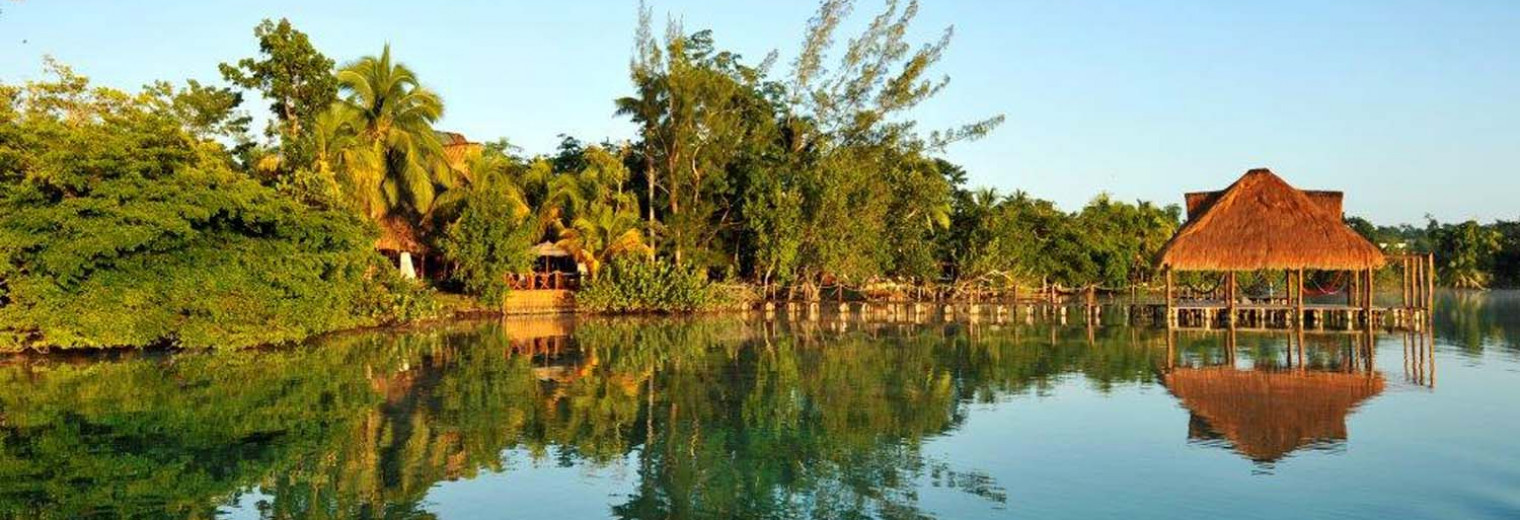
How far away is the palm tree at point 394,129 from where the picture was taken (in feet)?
89.2

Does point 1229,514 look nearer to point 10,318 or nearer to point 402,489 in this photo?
point 402,489

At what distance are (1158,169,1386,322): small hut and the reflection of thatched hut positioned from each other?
8.72 meters

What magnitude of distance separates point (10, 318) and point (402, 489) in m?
12.6

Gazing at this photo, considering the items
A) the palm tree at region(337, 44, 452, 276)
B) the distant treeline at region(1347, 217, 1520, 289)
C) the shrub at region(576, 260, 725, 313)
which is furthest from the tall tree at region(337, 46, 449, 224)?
the distant treeline at region(1347, 217, 1520, 289)

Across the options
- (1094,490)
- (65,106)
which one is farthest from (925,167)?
(1094,490)

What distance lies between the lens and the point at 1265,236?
80.7ft

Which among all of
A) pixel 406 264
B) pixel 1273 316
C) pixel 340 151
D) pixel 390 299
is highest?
pixel 340 151

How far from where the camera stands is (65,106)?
24.9 metres

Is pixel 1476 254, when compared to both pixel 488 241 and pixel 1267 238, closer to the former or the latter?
pixel 1267 238

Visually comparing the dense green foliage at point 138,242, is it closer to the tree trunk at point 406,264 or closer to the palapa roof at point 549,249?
the tree trunk at point 406,264

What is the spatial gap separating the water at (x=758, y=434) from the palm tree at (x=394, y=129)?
865 centimetres

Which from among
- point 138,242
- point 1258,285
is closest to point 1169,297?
point 1258,285

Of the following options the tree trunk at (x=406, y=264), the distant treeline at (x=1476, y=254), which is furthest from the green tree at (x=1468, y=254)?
the tree trunk at (x=406, y=264)

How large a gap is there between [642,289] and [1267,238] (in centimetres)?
1626
